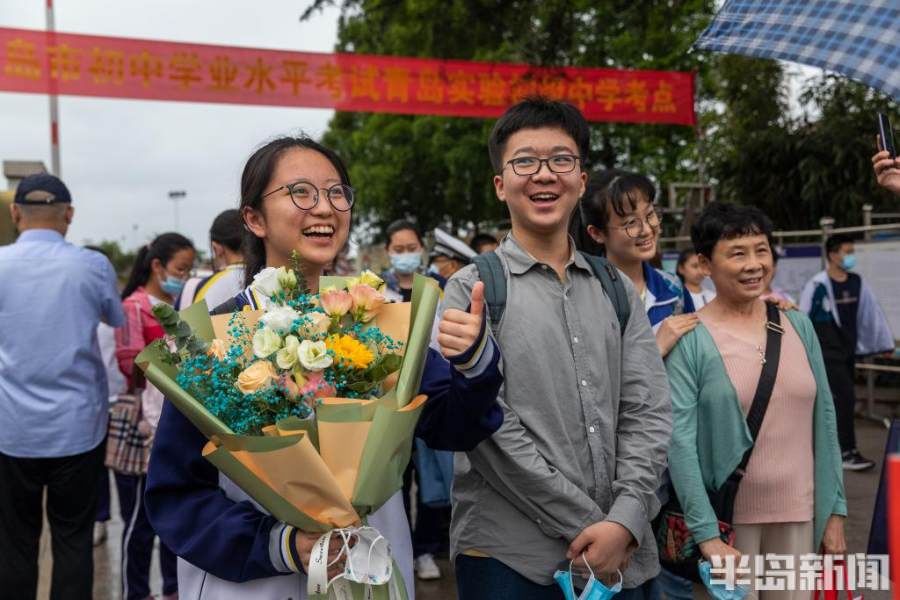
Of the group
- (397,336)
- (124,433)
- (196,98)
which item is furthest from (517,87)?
(397,336)

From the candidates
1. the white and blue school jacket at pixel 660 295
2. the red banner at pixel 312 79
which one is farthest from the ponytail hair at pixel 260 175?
the red banner at pixel 312 79

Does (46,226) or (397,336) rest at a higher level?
(46,226)

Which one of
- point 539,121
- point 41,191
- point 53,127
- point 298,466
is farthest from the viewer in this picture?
point 53,127

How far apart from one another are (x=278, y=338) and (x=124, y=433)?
10.5ft

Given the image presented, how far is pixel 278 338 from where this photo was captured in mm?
1636

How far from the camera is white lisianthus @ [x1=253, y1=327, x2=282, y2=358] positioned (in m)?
1.62

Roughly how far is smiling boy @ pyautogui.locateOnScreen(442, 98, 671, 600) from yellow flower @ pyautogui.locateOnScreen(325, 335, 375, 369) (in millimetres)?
596

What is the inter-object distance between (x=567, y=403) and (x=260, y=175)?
1.01 meters

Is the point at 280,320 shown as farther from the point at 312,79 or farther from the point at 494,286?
the point at 312,79

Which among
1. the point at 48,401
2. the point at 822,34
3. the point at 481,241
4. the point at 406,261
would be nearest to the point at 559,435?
the point at 822,34

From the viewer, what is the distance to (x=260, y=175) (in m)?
2.13

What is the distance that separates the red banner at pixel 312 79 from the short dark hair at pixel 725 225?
6549 mm

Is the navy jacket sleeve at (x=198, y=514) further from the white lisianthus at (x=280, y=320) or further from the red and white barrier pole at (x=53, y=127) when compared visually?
the red and white barrier pole at (x=53, y=127)

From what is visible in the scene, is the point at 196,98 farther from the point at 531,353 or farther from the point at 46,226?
the point at 531,353
